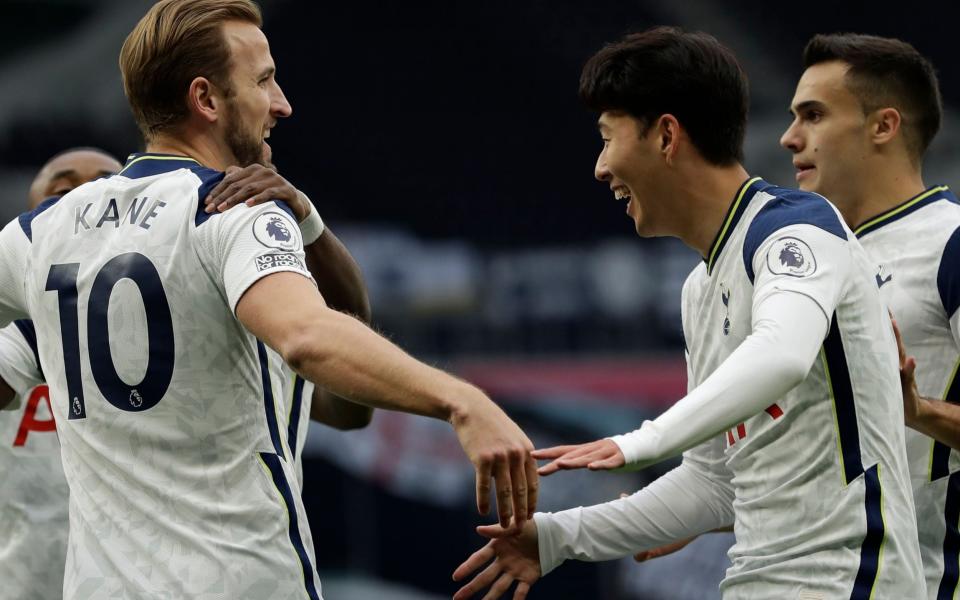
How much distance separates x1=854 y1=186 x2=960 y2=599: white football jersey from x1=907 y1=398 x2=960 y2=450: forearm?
0.20 m

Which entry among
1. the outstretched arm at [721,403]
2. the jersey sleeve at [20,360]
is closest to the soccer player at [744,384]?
the outstretched arm at [721,403]

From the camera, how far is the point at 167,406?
298cm

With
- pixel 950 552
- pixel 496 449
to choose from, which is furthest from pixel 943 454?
pixel 496 449

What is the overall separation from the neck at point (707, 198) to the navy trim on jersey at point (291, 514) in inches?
42.7

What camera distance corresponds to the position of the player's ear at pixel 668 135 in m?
3.31

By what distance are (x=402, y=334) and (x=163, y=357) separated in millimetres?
7342

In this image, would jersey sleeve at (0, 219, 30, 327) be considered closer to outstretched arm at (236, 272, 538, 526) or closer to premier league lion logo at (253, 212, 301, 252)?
premier league lion logo at (253, 212, 301, 252)

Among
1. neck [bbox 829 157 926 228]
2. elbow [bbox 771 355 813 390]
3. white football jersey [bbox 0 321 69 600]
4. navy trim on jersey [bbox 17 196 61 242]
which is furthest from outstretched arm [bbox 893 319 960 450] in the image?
white football jersey [bbox 0 321 69 600]

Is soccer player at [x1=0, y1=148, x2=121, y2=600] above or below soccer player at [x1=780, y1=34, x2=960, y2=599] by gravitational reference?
below

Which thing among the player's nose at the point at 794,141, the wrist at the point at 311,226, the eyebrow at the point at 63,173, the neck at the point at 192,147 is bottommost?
the eyebrow at the point at 63,173

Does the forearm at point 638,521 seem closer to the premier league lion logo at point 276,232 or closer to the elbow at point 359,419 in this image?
the elbow at point 359,419

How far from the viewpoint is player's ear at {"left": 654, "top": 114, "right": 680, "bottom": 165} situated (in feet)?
10.9

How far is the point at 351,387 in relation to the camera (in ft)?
8.36

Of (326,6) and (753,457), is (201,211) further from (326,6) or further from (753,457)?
(326,6)
